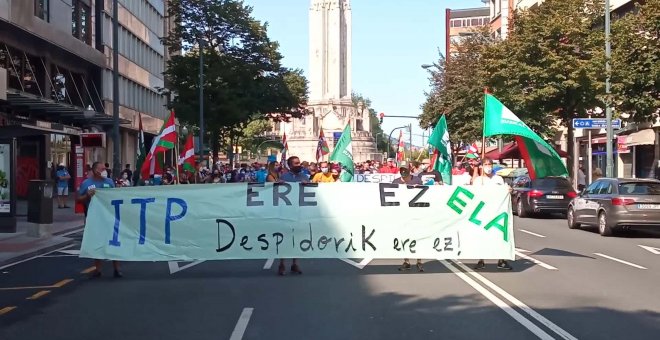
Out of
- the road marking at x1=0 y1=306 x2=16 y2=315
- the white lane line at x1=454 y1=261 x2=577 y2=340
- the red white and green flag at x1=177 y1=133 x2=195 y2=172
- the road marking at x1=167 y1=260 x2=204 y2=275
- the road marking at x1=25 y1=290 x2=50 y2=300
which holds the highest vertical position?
A: the red white and green flag at x1=177 y1=133 x2=195 y2=172

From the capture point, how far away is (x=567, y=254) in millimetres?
15719

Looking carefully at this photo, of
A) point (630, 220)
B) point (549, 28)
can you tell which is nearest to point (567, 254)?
point (630, 220)

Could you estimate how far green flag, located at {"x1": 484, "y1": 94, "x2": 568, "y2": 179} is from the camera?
14.4 meters

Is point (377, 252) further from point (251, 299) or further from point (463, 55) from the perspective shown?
point (463, 55)

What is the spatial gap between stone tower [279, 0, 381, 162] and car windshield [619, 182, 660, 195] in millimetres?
103344

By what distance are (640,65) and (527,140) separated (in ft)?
31.5

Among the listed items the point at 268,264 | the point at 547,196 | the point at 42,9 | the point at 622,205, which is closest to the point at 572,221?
the point at 622,205

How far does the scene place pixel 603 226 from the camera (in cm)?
2061

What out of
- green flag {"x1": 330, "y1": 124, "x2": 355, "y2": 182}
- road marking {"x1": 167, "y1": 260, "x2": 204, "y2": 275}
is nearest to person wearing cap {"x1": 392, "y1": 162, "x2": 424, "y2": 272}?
road marking {"x1": 167, "y1": 260, "x2": 204, "y2": 275}

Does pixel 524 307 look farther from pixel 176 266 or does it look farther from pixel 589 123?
pixel 589 123

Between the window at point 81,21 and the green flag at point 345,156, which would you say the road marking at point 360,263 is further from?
the window at point 81,21

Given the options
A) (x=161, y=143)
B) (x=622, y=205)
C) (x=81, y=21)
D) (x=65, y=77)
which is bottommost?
(x=622, y=205)

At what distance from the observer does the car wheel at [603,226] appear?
20406 mm

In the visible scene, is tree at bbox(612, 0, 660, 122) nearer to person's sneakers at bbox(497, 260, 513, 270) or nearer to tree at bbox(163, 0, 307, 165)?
person's sneakers at bbox(497, 260, 513, 270)
